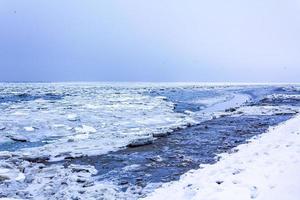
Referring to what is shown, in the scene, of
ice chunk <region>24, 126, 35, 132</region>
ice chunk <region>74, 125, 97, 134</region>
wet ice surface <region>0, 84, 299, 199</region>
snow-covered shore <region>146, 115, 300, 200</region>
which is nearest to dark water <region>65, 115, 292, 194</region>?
wet ice surface <region>0, 84, 299, 199</region>

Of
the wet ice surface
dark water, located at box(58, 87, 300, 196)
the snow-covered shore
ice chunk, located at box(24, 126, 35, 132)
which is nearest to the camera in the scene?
the snow-covered shore

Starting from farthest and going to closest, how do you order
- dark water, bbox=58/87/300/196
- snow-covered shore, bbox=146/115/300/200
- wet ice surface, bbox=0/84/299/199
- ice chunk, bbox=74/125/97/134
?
ice chunk, bbox=74/125/97/134, dark water, bbox=58/87/300/196, wet ice surface, bbox=0/84/299/199, snow-covered shore, bbox=146/115/300/200

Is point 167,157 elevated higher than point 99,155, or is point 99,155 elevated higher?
point 167,157

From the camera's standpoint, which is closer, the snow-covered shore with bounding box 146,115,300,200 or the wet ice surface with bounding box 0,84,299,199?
the snow-covered shore with bounding box 146,115,300,200

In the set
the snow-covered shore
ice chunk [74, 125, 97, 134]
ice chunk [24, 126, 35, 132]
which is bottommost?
ice chunk [24, 126, 35, 132]

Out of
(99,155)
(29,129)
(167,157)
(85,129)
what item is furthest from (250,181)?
(29,129)

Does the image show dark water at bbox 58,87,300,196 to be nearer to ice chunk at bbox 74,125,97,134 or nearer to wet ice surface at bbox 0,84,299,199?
wet ice surface at bbox 0,84,299,199

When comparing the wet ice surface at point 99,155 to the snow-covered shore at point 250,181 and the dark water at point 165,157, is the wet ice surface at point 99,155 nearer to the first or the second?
the dark water at point 165,157

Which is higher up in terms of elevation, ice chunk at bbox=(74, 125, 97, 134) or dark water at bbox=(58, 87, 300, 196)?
dark water at bbox=(58, 87, 300, 196)

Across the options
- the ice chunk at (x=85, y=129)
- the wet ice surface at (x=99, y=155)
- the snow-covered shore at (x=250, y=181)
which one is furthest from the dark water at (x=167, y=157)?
the ice chunk at (x=85, y=129)

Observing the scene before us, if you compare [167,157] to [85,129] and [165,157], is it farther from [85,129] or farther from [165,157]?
[85,129]

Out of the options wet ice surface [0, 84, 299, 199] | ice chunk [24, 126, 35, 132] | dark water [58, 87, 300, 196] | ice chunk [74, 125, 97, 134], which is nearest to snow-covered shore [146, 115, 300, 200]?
dark water [58, 87, 300, 196]

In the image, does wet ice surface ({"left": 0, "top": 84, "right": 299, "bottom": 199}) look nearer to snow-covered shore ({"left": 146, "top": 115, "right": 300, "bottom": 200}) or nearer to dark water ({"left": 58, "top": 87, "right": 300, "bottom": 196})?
dark water ({"left": 58, "top": 87, "right": 300, "bottom": 196})

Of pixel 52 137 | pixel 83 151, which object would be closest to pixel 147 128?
pixel 52 137
